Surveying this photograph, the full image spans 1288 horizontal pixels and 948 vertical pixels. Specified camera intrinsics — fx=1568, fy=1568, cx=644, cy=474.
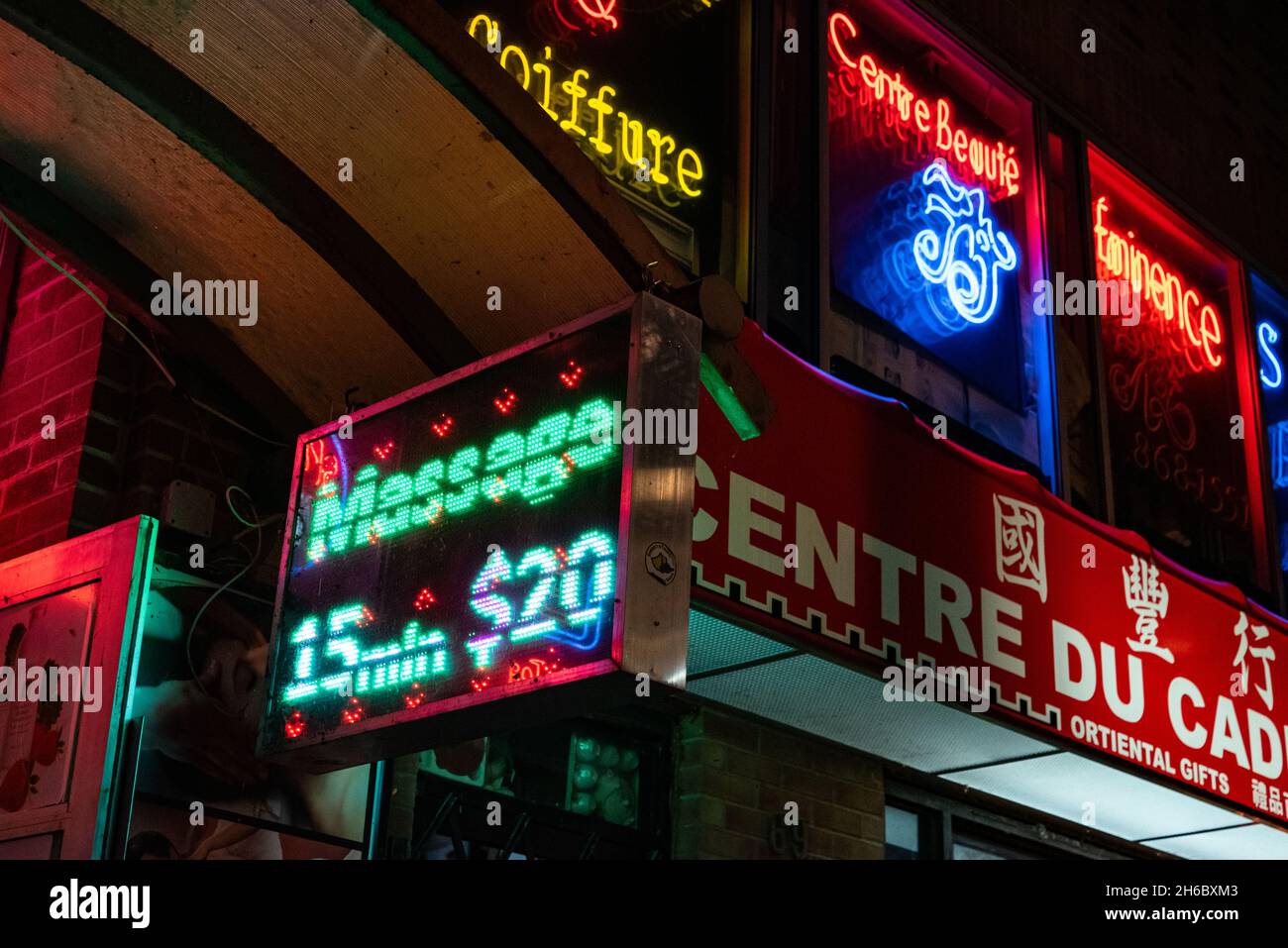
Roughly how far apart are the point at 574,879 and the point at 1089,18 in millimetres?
7329

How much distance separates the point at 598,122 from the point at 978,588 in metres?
2.61

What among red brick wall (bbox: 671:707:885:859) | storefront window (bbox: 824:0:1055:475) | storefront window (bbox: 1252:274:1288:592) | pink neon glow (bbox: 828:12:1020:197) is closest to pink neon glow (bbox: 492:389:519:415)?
red brick wall (bbox: 671:707:885:859)

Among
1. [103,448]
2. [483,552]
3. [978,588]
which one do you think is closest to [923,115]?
[978,588]

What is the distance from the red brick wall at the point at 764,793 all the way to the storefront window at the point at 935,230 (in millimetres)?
1908

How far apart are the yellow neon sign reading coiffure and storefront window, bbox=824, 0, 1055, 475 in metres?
0.97

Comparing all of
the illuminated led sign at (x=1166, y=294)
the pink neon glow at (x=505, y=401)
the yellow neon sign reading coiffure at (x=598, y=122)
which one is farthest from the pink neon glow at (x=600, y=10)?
the illuminated led sign at (x=1166, y=294)

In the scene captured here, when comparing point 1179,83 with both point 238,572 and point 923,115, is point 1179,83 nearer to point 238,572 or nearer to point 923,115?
point 923,115

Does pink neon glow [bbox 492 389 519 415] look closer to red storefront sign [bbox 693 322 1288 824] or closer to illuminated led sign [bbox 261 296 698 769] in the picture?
illuminated led sign [bbox 261 296 698 769]

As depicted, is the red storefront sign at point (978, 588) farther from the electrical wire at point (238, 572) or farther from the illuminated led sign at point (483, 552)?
the electrical wire at point (238, 572)

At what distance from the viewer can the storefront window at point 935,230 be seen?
785 cm

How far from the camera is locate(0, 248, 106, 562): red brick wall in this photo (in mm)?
5094

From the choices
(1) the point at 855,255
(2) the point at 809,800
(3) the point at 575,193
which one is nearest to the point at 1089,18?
(1) the point at 855,255

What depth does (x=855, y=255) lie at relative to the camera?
7809 millimetres

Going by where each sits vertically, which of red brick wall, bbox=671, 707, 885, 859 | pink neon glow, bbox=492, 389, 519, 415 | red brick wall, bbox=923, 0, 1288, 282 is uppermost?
red brick wall, bbox=923, 0, 1288, 282
